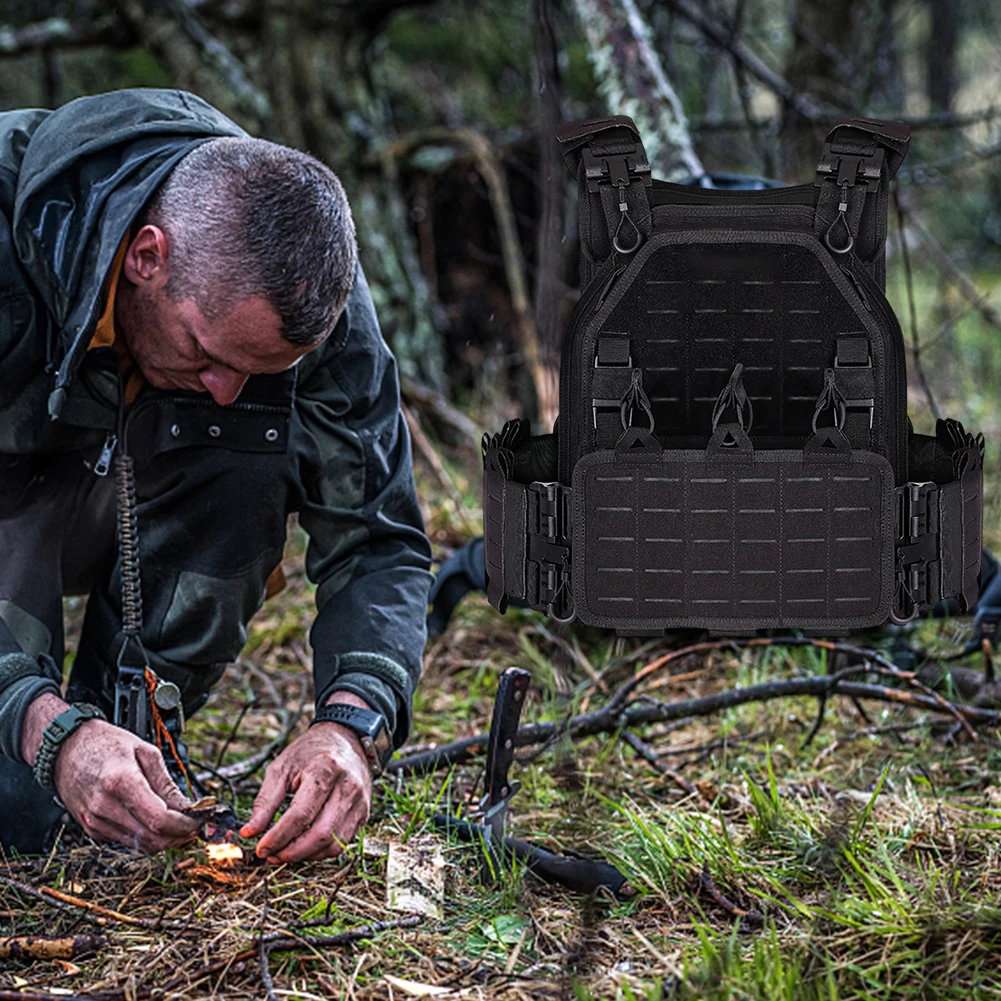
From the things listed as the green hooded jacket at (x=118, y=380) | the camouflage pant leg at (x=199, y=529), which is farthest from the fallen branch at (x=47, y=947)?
the camouflage pant leg at (x=199, y=529)

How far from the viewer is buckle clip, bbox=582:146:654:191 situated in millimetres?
1900

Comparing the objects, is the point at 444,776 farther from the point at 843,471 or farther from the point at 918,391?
the point at 918,391

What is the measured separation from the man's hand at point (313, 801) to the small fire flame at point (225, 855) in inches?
4.0

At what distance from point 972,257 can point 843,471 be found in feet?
32.8

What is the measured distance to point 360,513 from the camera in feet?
9.27

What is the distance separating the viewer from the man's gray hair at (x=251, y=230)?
94.0 inches

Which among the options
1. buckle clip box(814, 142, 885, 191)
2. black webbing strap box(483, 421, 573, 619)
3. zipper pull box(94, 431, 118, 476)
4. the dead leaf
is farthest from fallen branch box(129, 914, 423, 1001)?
buckle clip box(814, 142, 885, 191)

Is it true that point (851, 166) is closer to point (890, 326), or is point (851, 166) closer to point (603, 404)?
point (890, 326)

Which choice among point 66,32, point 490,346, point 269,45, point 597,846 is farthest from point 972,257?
point 597,846

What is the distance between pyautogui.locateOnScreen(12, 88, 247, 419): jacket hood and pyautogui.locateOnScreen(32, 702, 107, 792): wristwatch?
615 millimetres

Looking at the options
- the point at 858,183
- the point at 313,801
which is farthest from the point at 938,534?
the point at 313,801

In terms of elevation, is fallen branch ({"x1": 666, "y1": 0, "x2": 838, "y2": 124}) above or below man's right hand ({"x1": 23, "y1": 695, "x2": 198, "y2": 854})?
above

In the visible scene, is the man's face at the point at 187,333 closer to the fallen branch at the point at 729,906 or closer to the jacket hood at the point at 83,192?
the jacket hood at the point at 83,192

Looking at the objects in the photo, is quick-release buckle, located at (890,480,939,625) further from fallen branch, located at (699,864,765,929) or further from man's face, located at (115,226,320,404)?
man's face, located at (115,226,320,404)
